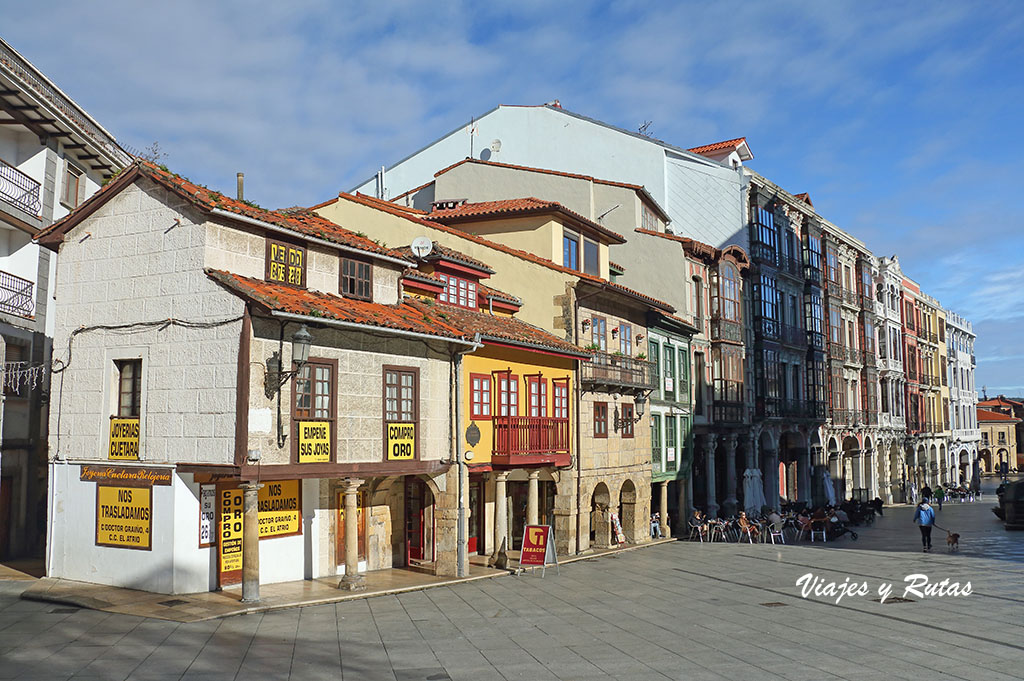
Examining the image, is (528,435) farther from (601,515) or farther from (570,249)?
(570,249)

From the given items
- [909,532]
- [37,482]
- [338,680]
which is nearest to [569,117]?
[909,532]

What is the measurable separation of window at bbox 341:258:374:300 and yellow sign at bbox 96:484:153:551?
653cm

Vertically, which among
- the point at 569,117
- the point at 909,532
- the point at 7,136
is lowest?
the point at 909,532

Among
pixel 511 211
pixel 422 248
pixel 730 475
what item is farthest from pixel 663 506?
pixel 422 248

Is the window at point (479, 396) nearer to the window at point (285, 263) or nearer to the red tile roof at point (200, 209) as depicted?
the red tile roof at point (200, 209)

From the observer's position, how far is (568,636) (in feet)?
51.3

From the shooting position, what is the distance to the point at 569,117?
41.7 metres

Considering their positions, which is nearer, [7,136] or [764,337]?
[7,136]

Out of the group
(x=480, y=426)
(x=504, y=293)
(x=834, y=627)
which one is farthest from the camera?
(x=504, y=293)

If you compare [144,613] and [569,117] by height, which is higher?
[569,117]

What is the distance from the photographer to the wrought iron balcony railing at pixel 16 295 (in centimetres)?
2458

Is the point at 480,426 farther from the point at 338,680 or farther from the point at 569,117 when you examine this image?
the point at 569,117

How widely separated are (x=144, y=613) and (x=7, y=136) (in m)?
16.0

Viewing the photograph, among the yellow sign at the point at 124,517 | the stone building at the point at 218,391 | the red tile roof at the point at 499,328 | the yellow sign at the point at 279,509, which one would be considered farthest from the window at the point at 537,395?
the yellow sign at the point at 124,517
